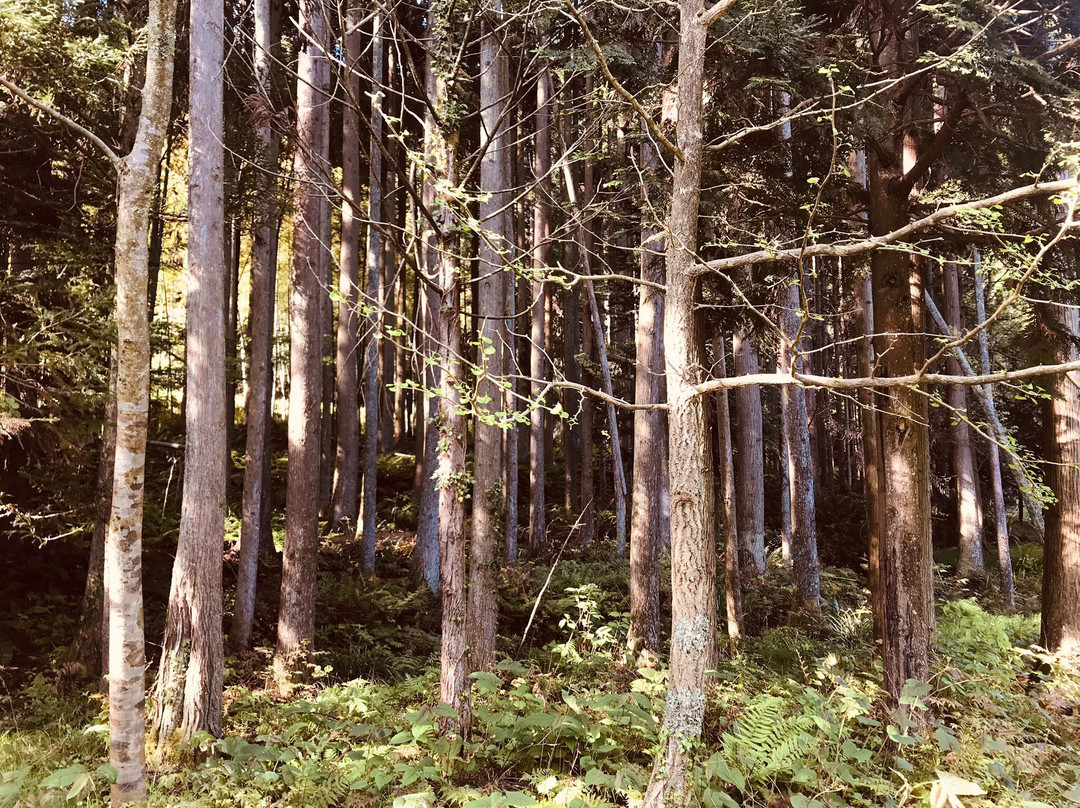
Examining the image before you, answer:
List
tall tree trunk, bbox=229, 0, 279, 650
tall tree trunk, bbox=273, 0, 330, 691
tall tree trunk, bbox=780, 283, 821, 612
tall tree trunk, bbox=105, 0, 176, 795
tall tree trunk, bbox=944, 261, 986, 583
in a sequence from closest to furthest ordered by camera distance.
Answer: tall tree trunk, bbox=105, 0, 176, 795
tall tree trunk, bbox=273, 0, 330, 691
tall tree trunk, bbox=229, 0, 279, 650
tall tree trunk, bbox=780, 283, 821, 612
tall tree trunk, bbox=944, 261, 986, 583

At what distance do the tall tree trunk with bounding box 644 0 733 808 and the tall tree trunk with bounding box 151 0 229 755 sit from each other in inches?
176

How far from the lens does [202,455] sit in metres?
6.43

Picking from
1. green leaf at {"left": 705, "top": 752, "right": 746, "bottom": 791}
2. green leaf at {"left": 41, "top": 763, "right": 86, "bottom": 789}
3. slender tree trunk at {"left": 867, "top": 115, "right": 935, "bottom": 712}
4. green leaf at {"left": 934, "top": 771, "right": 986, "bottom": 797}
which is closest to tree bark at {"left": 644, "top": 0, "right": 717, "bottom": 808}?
green leaf at {"left": 705, "top": 752, "right": 746, "bottom": 791}

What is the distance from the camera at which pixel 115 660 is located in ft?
14.8

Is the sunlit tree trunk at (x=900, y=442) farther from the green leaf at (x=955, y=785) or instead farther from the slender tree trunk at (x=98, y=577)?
the slender tree trunk at (x=98, y=577)

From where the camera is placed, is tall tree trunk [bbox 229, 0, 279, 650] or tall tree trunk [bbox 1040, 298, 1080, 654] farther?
tall tree trunk [bbox 229, 0, 279, 650]

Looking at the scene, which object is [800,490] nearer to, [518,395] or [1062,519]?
[1062,519]

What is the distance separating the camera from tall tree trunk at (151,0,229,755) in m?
5.99

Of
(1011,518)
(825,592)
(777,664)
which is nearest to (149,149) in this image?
(777,664)

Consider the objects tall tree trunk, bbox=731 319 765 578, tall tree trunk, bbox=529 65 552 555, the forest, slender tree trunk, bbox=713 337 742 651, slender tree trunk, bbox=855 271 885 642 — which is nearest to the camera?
the forest

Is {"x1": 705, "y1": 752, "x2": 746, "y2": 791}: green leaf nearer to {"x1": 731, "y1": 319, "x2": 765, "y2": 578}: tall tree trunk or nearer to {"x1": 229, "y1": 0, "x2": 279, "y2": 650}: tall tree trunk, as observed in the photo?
{"x1": 229, "y1": 0, "x2": 279, "y2": 650}: tall tree trunk

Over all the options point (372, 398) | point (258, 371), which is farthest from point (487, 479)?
point (372, 398)

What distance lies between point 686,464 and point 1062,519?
20.3ft

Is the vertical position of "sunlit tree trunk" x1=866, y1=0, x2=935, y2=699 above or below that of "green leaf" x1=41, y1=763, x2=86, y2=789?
above
